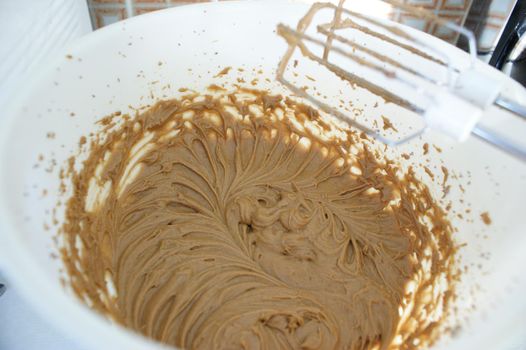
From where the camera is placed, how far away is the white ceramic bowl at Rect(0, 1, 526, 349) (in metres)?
0.61

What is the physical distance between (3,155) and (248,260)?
524 mm

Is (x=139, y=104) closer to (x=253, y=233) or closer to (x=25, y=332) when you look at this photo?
(x=253, y=233)

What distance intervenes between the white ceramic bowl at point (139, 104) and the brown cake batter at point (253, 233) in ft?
0.24

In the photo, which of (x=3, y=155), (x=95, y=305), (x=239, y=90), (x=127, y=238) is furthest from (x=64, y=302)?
(x=239, y=90)

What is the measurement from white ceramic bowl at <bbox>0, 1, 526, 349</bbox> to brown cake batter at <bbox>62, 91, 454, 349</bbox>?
0.07m

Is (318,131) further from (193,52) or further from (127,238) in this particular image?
(127,238)

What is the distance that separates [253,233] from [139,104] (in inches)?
16.3

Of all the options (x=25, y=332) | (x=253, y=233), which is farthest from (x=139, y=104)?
(x=25, y=332)

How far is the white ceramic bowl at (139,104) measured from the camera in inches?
24.0

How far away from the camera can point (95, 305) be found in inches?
29.1

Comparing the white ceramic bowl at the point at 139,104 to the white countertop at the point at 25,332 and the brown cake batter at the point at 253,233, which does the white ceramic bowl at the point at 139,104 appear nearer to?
the brown cake batter at the point at 253,233

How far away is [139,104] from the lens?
41.0 inches

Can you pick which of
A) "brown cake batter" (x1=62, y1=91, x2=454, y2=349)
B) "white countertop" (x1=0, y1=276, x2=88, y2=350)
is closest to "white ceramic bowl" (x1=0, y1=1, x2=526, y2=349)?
"brown cake batter" (x1=62, y1=91, x2=454, y2=349)

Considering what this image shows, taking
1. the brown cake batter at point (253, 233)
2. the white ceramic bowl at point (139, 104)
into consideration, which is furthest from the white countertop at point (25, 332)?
the white ceramic bowl at point (139, 104)
